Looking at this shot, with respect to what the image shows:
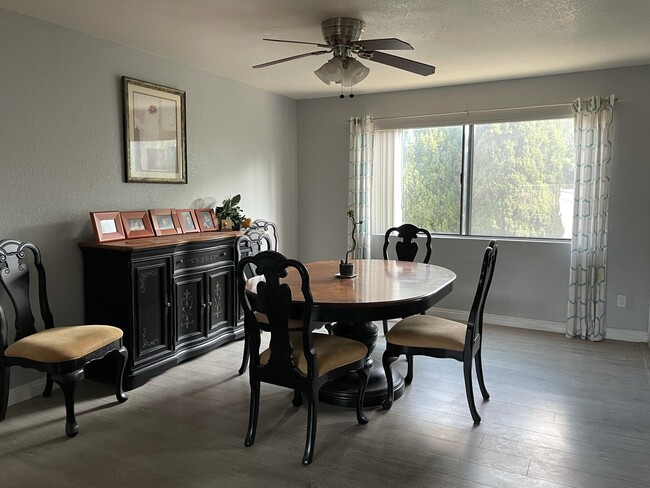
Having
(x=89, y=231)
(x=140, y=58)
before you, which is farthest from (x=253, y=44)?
(x=89, y=231)

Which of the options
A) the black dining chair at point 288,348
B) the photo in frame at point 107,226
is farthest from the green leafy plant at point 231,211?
the black dining chair at point 288,348

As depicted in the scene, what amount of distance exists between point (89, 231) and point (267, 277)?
5.90 ft

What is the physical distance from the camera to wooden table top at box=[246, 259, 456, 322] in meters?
2.48

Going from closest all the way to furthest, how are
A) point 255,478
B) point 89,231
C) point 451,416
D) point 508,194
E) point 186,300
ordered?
point 255,478
point 451,416
point 89,231
point 186,300
point 508,194

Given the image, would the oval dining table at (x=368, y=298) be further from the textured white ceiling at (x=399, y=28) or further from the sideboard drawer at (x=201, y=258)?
the textured white ceiling at (x=399, y=28)

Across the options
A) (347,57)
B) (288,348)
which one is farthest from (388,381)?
(347,57)

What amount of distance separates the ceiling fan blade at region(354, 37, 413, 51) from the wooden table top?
1.34m

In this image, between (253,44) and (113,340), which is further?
(253,44)

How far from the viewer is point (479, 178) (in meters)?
5.00

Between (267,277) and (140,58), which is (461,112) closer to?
(140,58)

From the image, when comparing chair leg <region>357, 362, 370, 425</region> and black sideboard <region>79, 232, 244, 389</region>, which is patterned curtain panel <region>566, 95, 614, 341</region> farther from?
black sideboard <region>79, 232, 244, 389</region>

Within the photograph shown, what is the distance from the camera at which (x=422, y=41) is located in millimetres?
3514

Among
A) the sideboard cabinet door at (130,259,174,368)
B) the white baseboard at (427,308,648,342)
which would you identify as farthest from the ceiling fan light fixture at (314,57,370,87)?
the white baseboard at (427,308,648,342)

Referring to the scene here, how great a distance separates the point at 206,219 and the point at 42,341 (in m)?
1.86
